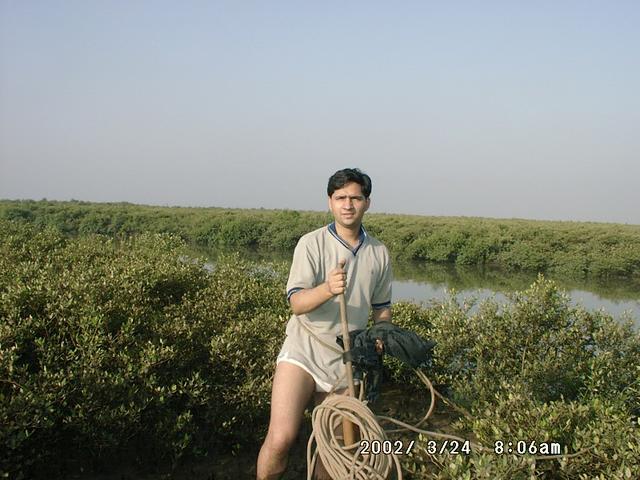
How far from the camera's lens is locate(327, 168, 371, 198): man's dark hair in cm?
284

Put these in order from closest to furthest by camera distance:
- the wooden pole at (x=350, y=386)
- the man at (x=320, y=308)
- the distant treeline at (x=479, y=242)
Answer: the wooden pole at (x=350, y=386), the man at (x=320, y=308), the distant treeline at (x=479, y=242)

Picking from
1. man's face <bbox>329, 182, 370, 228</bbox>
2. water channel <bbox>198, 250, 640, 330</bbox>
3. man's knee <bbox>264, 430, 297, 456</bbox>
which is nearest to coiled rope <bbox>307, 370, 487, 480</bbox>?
man's knee <bbox>264, 430, 297, 456</bbox>

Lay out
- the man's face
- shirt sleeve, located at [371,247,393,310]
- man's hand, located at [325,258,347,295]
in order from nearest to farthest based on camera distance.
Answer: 1. man's hand, located at [325,258,347,295]
2. the man's face
3. shirt sleeve, located at [371,247,393,310]

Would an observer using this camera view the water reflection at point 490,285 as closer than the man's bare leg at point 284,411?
No

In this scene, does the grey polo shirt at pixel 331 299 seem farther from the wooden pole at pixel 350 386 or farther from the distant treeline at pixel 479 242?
the distant treeline at pixel 479 242

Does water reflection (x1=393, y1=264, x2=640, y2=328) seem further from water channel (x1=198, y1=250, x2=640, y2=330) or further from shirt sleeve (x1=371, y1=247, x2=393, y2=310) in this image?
shirt sleeve (x1=371, y1=247, x2=393, y2=310)

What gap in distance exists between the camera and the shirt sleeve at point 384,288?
3031mm

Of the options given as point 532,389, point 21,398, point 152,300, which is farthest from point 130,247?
point 532,389

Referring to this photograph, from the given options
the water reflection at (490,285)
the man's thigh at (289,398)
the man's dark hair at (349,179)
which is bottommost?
the water reflection at (490,285)

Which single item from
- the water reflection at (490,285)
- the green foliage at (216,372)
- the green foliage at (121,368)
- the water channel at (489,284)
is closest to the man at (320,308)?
the green foliage at (216,372)

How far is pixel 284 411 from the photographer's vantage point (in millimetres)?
2709

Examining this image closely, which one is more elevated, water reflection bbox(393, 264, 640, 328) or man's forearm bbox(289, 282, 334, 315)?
man's forearm bbox(289, 282, 334, 315)

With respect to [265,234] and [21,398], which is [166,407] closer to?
[21,398]

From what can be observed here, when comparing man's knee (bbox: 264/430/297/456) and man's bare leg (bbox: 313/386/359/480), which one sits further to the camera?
man's bare leg (bbox: 313/386/359/480)
